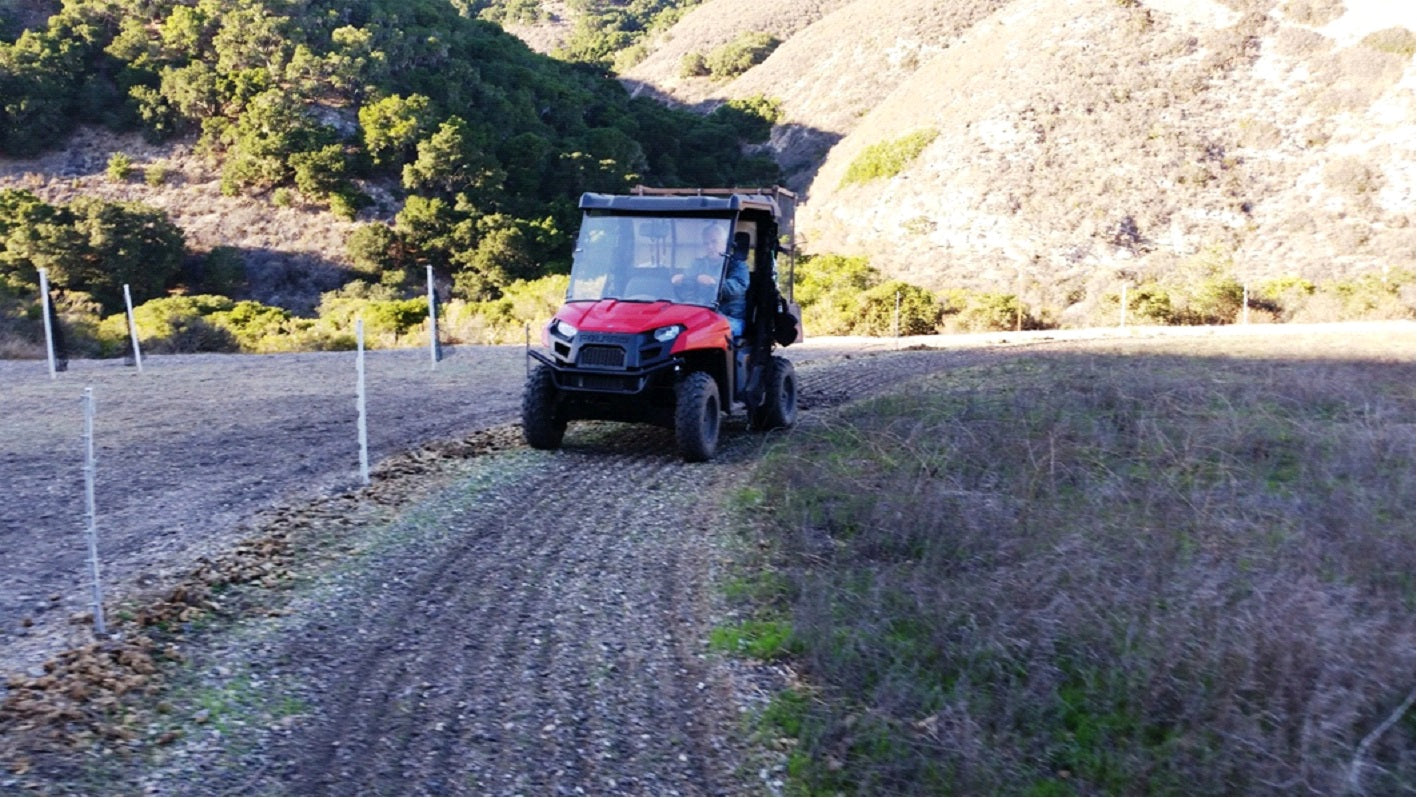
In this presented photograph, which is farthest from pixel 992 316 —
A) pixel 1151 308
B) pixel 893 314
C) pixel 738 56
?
pixel 738 56

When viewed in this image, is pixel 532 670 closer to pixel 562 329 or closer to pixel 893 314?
pixel 562 329

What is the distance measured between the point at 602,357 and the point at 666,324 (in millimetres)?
667

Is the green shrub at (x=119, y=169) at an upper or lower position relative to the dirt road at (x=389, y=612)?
upper

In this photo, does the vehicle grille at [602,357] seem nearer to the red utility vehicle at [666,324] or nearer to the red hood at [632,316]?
the red utility vehicle at [666,324]

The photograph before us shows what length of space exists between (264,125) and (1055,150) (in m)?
28.0

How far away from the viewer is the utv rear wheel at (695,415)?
10.8m

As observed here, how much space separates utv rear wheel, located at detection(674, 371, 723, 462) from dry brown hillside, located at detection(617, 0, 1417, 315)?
2468 cm

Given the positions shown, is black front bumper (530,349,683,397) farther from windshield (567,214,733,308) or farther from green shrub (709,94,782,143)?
green shrub (709,94,782,143)

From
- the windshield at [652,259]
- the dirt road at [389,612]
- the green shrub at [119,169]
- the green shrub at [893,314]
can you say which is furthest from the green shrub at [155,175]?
the windshield at [652,259]

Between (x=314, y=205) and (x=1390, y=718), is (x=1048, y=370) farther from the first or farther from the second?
(x=314, y=205)

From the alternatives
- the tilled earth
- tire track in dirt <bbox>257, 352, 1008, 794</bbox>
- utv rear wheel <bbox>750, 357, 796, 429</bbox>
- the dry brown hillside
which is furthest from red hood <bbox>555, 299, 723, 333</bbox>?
the dry brown hillside

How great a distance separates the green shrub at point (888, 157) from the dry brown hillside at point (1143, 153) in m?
0.47

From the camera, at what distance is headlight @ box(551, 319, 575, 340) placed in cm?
1105

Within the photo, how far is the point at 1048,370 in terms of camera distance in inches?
677
